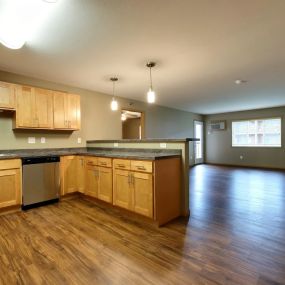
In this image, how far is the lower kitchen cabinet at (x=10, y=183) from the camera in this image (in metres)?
3.01

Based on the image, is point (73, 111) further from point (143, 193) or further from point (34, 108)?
point (143, 193)

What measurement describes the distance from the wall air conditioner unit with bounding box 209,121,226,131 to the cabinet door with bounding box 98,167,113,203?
696cm

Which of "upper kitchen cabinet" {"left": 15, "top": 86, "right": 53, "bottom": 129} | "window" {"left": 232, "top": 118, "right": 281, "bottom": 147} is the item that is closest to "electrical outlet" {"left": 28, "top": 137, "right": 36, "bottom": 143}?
"upper kitchen cabinet" {"left": 15, "top": 86, "right": 53, "bottom": 129}

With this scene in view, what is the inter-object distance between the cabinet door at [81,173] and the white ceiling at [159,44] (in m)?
1.65

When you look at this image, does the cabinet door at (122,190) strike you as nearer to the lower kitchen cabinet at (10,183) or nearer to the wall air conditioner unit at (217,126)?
the lower kitchen cabinet at (10,183)

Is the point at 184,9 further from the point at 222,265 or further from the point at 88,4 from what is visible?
the point at 222,265

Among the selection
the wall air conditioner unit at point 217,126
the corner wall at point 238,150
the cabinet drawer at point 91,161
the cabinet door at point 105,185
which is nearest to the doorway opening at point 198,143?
the corner wall at point 238,150

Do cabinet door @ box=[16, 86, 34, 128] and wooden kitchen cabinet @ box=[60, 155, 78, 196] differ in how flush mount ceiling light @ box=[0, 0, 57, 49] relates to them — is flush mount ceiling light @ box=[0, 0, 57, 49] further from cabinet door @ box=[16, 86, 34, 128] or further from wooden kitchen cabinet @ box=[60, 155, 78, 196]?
wooden kitchen cabinet @ box=[60, 155, 78, 196]

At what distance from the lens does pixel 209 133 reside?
920 centimetres

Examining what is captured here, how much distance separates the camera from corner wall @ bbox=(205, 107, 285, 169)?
7.37 metres

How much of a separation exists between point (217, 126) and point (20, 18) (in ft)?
27.5

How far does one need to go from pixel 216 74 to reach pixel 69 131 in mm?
3283

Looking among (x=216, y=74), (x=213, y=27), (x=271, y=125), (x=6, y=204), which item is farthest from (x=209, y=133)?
(x=6, y=204)

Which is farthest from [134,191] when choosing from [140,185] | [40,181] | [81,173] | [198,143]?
[198,143]
